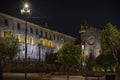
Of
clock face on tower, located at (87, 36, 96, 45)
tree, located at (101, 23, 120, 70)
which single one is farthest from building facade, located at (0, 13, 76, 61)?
tree, located at (101, 23, 120, 70)

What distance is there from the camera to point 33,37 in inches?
3730

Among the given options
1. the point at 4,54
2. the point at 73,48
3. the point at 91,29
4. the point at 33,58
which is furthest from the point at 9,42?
the point at 91,29

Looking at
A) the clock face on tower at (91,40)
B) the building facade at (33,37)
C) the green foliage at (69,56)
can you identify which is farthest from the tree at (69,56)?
the clock face on tower at (91,40)

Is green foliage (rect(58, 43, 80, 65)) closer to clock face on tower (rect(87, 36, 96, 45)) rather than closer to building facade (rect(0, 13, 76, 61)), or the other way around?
building facade (rect(0, 13, 76, 61))

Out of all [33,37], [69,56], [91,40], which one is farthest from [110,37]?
[91,40]

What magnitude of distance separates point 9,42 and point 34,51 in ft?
123

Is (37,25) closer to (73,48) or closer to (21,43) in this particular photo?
(21,43)

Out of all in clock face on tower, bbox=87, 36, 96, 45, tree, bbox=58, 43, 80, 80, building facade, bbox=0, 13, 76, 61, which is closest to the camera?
tree, bbox=58, 43, 80, 80

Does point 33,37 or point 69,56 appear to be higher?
point 33,37

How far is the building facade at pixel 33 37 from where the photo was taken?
7888cm

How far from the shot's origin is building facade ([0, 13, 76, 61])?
7888 cm

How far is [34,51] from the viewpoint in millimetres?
95250

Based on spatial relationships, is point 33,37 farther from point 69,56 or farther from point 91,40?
point 69,56

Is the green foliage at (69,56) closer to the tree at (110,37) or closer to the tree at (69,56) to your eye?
the tree at (69,56)
